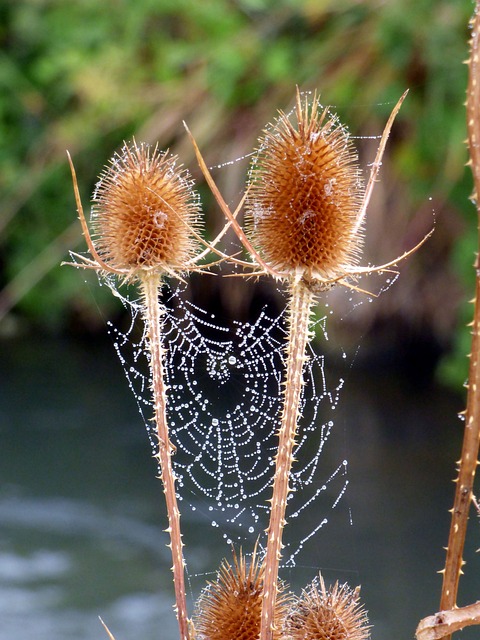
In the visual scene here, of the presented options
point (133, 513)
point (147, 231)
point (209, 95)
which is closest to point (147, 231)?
point (147, 231)

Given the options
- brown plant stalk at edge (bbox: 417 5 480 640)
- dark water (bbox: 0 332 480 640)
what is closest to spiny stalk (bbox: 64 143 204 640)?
brown plant stalk at edge (bbox: 417 5 480 640)

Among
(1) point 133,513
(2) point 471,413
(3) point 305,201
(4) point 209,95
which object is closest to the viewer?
(2) point 471,413

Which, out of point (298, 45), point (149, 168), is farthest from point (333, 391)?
point (149, 168)

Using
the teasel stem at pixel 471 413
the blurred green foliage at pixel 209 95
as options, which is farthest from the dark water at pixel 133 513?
the teasel stem at pixel 471 413

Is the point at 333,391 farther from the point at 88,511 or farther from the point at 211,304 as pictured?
the point at 88,511

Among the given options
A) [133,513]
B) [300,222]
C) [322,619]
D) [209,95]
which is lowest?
[322,619]

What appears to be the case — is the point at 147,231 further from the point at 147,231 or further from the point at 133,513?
the point at 133,513

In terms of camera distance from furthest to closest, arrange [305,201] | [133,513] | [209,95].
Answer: [209,95] < [133,513] < [305,201]

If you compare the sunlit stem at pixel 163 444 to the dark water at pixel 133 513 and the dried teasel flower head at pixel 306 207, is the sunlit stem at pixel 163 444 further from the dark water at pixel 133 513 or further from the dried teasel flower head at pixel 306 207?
the dark water at pixel 133 513
